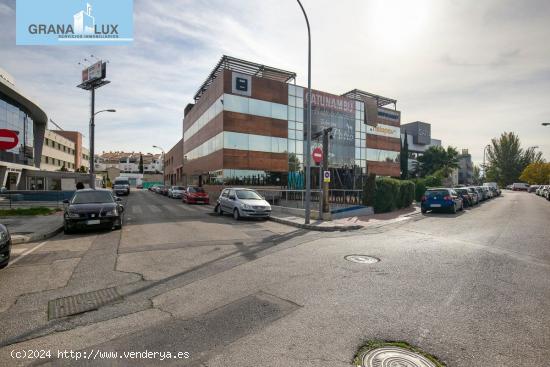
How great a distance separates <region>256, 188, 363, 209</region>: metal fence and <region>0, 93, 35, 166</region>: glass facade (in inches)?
1115

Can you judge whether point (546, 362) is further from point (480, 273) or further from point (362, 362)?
point (480, 273)

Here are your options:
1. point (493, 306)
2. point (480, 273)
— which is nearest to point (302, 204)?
point (480, 273)

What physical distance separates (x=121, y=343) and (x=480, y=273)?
6.28 m

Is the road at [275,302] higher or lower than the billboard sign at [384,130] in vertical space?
lower

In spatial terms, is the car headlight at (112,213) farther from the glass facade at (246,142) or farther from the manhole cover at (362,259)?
the glass facade at (246,142)

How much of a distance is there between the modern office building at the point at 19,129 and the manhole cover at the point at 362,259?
3703 centimetres

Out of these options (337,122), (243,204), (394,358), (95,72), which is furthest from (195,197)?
(95,72)

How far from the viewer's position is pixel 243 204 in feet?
46.0

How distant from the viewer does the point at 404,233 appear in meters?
10.7

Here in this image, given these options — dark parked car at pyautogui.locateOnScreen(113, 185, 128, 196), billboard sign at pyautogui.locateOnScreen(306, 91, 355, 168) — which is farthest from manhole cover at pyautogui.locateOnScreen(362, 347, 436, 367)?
dark parked car at pyautogui.locateOnScreen(113, 185, 128, 196)

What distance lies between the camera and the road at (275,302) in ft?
9.68

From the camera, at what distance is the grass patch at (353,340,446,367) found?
2.76 metres

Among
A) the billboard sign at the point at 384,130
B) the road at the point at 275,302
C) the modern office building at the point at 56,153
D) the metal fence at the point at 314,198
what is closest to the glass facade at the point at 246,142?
the metal fence at the point at 314,198

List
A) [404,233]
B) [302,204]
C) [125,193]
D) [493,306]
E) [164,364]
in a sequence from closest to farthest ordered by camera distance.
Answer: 1. [164,364]
2. [493,306]
3. [404,233]
4. [302,204]
5. [125,193]
